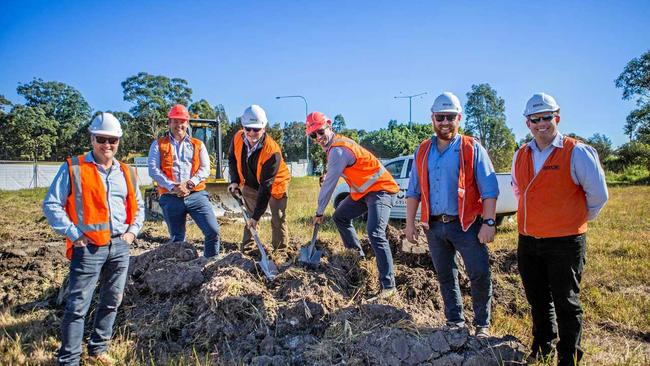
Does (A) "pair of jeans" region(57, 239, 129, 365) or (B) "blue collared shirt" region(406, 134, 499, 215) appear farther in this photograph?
(B) "blue collared shirt" region(406, 134, 499, 215)

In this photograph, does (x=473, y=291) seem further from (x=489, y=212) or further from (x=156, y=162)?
(x=156, y=162)

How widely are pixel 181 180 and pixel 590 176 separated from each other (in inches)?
157

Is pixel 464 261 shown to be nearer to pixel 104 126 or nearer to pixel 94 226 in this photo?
pixel 94 226

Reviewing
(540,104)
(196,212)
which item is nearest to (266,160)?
(196,212)

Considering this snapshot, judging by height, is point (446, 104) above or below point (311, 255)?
above

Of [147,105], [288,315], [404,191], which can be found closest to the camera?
[288,315]

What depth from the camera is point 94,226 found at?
2.96m

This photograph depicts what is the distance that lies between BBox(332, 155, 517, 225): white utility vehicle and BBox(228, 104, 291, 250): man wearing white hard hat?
13.0 feet


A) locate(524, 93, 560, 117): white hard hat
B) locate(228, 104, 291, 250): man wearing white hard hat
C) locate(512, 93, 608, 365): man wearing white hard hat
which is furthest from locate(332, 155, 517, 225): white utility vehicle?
locate(524, 93, 560, 117): white hard hat

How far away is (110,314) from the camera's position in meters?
3.22

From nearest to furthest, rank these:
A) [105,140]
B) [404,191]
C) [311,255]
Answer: [105,140] < [311,255] < [404,191]

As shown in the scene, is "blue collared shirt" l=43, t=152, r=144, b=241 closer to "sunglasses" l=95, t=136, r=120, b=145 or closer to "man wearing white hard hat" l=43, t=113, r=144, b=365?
"man wearing white hard hat" l=43, t=113, r=144, b=365

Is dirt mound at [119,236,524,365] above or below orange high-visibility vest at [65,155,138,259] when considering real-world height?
below

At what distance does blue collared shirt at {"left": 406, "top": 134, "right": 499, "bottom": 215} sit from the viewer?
124 inches
